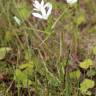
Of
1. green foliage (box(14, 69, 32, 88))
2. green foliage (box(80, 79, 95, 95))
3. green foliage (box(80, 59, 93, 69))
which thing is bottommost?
green foliage (box(80, 79, 95, 95))

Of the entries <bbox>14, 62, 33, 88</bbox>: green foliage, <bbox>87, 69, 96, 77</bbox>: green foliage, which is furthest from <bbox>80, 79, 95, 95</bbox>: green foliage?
<bbox>14, 62, 33, 88</bbox>: green foliage

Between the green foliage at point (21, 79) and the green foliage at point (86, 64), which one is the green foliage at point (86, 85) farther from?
the green foliage at point (21, 79)

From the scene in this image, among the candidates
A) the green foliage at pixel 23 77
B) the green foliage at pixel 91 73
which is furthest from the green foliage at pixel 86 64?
the green foliage at pixel 23 77

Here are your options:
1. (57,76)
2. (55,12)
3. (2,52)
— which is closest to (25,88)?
(57,76)

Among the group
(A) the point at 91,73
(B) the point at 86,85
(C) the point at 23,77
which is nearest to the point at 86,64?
(A) the point at 91,73

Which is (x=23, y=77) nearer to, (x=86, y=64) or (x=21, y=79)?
(x=21, y=79)

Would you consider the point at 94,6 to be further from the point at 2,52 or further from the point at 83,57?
the point at 2,52

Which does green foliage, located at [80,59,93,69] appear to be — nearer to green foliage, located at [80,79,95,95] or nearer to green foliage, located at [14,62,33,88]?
green foliage, located at [80,79,95,95]

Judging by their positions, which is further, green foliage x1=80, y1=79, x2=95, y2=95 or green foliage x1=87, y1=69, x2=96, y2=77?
green foliage x1=87, y1=69, x2=96, y2=77
